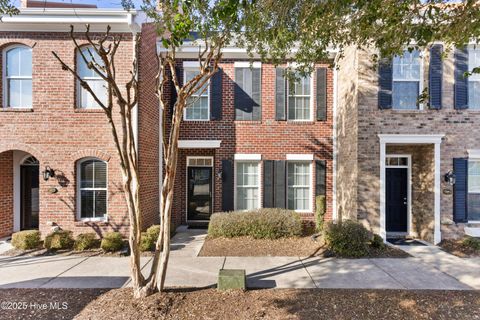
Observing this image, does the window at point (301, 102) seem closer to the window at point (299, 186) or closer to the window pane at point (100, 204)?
the window at point (299, 186)

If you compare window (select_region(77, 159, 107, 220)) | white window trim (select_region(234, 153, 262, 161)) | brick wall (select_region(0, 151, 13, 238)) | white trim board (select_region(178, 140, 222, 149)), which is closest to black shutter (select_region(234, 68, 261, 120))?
white window trim (select_region(234, 153, 262, 161))

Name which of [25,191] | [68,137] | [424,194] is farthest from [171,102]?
[424,194]

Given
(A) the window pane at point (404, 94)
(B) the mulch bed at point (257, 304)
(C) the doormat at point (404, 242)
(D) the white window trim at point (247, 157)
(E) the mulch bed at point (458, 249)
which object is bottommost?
(C) the doormat at point (404, 242)

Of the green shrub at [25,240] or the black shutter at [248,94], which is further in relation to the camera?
the black shutter at [248,94]

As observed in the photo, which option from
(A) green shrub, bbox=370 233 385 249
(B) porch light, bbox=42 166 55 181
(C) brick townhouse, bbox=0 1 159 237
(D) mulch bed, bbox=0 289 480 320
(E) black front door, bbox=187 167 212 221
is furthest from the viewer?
(E) black front door, bbox=187 167 212 221

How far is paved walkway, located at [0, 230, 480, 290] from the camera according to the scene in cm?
479

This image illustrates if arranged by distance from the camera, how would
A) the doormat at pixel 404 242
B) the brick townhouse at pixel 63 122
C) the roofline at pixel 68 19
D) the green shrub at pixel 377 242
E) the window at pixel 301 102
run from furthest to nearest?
the window at pixel 301 102, the doormat at pixel 404 242, the brick townhouse at pixel 63 122, the roofline at pixel 68 19, the green shrub at pixel 377 242

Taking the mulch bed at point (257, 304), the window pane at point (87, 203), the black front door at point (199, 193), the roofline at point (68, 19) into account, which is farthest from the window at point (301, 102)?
the window pane at point (87, 203)

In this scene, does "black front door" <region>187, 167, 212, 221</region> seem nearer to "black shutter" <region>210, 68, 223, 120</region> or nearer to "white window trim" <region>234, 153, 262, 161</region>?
"white window trim" <region>234, 153, 262, 161</region>

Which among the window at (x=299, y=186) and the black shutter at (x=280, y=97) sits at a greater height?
the black shutter at (x=280, y=97)

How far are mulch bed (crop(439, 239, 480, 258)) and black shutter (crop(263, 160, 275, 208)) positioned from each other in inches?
196

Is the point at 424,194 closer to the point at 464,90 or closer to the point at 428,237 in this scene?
the point at 428,237

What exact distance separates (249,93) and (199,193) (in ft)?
13.5

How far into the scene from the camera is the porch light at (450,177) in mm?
7230
